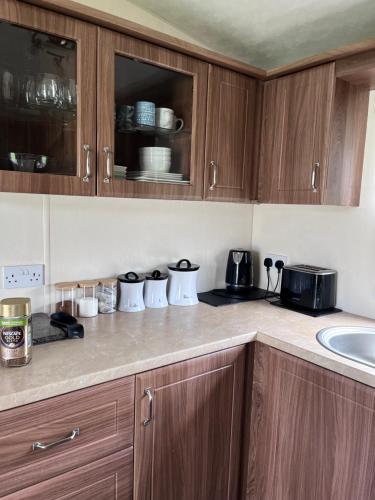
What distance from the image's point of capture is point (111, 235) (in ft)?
5.64

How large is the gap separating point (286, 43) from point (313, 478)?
5.91 ft

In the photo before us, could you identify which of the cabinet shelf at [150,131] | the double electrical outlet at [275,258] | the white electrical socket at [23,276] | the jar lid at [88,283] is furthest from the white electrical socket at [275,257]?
the white electrical socket at [23,276]

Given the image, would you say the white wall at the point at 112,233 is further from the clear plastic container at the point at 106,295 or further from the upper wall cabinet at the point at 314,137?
the upper wall cabinet at the point at 314,137

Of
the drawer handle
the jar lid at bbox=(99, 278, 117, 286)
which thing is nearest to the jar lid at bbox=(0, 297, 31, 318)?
the drawer handle

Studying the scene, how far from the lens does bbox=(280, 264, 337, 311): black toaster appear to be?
1720 mm

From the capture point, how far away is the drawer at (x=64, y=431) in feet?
3.18

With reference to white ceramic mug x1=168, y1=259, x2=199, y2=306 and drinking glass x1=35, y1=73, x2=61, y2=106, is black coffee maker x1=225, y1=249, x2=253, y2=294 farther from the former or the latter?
drinking glass x1=35, y1=73, x2=61, y2=106

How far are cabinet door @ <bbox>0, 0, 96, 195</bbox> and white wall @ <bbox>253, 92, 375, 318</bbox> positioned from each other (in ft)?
3.66

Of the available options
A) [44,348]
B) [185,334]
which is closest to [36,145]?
Answer: [44,348]

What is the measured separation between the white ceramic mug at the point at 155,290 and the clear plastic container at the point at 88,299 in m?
0.24

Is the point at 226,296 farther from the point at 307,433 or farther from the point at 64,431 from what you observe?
the point at 64,431

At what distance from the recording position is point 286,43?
1.78 m

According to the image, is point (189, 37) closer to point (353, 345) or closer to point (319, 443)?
point (353, 345)

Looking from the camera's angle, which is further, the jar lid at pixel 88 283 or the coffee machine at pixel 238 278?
the coffee machine at pixel 238 278
